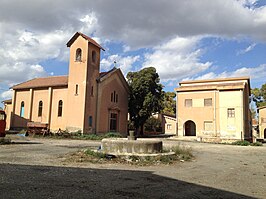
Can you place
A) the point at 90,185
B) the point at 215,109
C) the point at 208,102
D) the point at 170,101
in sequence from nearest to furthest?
the point at 90,185
the point at 215,109
the point at 208,102
the point at 170,101

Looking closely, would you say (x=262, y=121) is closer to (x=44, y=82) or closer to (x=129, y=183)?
(x=44, y=82)

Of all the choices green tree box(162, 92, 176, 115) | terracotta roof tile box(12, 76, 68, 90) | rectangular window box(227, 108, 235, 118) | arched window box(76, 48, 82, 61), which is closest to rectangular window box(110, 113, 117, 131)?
terracotta roof tile box(12, 76, 68, 90)

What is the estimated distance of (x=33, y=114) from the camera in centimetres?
3491

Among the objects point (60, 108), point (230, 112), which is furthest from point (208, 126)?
point (60, 108)

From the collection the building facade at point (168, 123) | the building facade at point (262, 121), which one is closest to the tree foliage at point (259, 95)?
the building facade at point (262, 121)

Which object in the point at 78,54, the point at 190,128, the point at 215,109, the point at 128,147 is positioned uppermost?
the point at 78,54

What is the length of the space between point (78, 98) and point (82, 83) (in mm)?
1789

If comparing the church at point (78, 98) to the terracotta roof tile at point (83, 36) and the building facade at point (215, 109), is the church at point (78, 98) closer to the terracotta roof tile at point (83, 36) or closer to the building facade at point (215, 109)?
the terracotta roof tile at point (83, 36)

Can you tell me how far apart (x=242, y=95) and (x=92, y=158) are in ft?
81.3

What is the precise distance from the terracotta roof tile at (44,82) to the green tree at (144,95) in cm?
1007

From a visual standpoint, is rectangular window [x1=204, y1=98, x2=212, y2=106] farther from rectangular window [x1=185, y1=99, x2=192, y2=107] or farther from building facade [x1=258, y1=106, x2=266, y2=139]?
building facade [x1=258, y1=106, x2=266, y2=139]

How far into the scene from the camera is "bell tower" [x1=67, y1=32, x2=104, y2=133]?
2992 centimetres

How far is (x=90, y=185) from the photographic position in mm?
6750

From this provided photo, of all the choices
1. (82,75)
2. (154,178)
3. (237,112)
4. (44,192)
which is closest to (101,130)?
(82,75)
